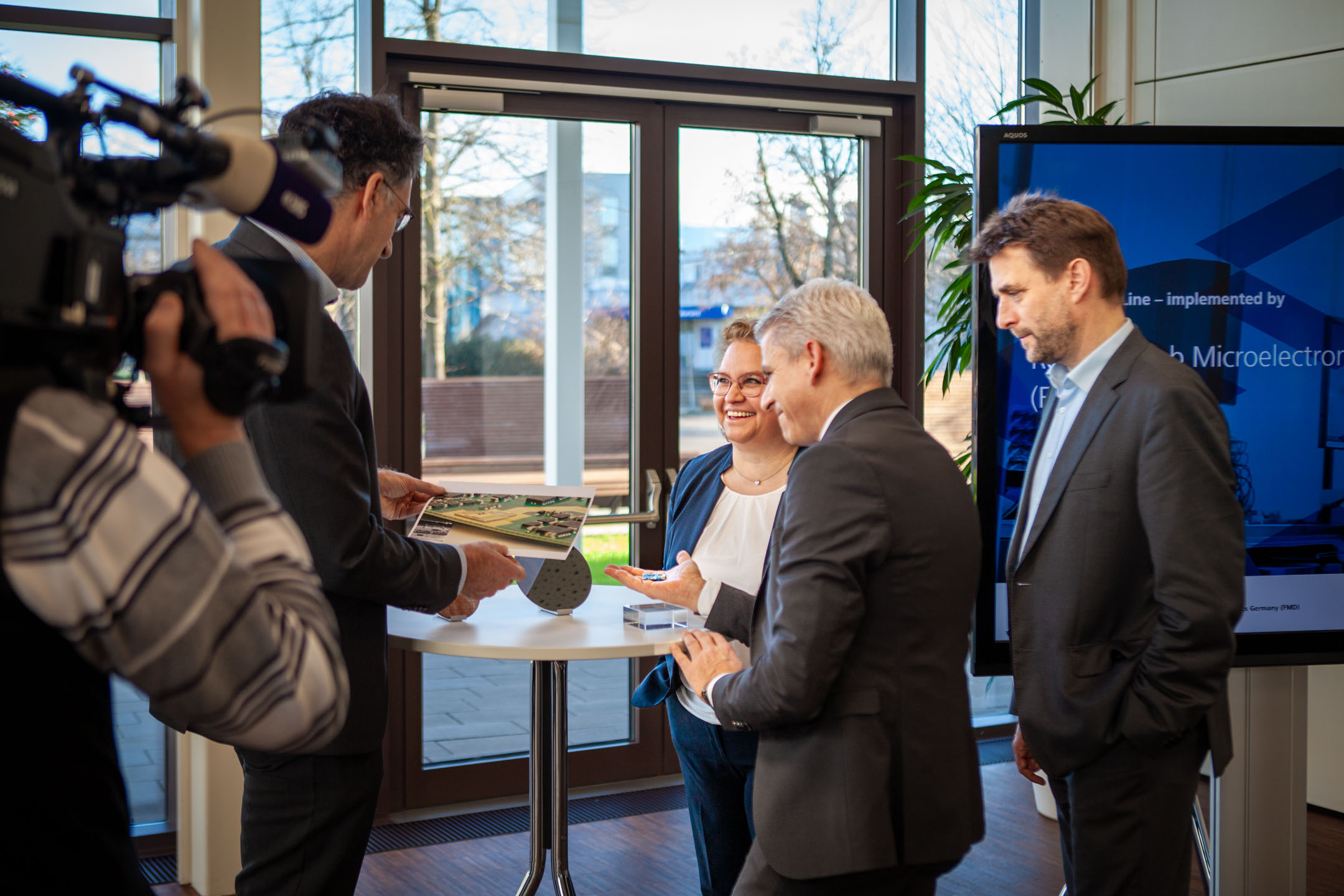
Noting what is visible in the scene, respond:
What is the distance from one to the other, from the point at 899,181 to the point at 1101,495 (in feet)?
9.21

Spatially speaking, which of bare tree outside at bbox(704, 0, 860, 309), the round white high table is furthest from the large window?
the round white high table

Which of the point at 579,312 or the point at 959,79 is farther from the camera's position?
the point at 959,79

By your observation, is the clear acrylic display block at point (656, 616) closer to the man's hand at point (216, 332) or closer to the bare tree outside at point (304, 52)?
the man's hand at point (216, 332)

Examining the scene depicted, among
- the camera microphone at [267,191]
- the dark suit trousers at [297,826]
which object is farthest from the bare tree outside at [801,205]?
the camera microphone at [267,191]

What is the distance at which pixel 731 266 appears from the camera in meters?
4.41

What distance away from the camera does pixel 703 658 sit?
1.96 metres

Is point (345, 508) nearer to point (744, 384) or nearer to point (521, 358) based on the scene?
point (744, 384)

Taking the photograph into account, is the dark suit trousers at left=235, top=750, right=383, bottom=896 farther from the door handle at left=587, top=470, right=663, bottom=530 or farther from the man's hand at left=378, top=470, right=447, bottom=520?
the door handle at left=587, top=470, right=663, bottom=530

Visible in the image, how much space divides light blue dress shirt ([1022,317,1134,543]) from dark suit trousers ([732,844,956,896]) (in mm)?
782

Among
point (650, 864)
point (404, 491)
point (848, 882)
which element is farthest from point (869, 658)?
point (650, 864)

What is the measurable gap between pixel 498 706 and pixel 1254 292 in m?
2.94

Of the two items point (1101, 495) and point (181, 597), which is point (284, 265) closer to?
point (181, 597)

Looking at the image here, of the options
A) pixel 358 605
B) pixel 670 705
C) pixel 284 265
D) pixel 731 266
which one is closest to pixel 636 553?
pixel 731 266

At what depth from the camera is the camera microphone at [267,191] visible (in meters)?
0.92
